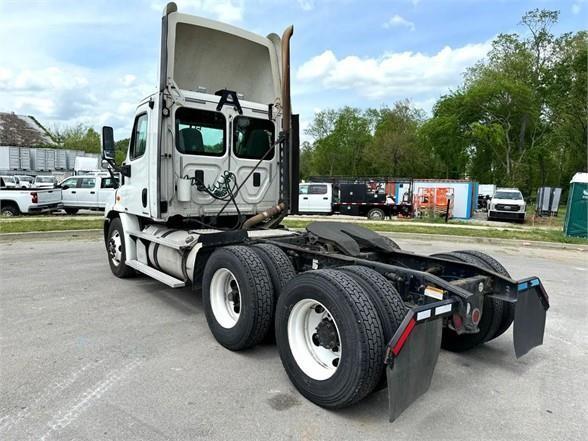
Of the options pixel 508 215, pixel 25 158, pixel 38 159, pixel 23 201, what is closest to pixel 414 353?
pixel 23 201

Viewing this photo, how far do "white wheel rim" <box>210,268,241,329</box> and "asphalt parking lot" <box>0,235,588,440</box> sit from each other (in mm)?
290

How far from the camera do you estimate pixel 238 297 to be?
436 centimetres

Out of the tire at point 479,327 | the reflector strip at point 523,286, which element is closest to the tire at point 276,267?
the tire at point 479,327

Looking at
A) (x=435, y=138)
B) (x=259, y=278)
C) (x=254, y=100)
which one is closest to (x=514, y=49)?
(x=435, y=138)

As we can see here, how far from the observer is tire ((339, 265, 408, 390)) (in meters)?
2.90

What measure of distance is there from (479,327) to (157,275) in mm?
3735

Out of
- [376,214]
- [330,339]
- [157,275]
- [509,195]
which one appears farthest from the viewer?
[509,195]

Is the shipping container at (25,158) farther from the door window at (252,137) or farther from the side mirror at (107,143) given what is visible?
the door window at (252,137)

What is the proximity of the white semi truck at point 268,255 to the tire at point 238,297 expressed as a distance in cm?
1

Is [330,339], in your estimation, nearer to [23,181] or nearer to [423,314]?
[423,314]

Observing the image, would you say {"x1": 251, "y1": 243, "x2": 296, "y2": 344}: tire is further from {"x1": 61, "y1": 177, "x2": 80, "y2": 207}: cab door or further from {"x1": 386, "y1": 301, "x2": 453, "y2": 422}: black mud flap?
{"x1": 61, "y1": 177, "x2": 80, "y2": 207}: cab door

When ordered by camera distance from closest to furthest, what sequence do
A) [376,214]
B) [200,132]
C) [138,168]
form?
[200,132]
[138,168]
[376,214]

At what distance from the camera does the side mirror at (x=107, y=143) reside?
6.32m

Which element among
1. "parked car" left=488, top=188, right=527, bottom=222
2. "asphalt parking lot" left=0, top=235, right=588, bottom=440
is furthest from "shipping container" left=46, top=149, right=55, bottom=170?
"asphalt parking lot" left=0, top=235, right=588, bottom=440
